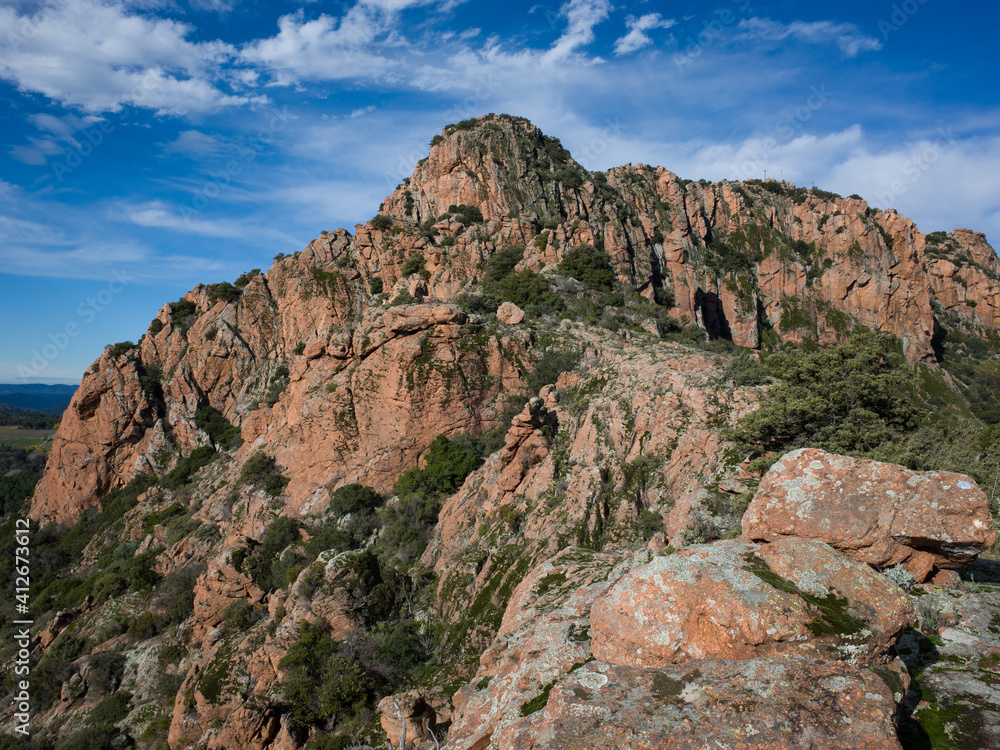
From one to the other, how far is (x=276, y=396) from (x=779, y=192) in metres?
85.9

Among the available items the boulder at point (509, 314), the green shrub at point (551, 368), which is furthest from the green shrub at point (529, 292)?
the green shrub at point (551, 368)

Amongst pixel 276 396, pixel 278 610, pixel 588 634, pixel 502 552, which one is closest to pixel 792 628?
pixel 588 634

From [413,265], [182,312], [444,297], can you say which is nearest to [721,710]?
[444,297]

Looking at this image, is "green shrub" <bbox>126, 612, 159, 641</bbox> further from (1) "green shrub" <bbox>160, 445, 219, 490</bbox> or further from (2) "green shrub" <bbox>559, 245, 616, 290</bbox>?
(2) "green shrub" <bbox>559, 245, 616, 290</bbox>

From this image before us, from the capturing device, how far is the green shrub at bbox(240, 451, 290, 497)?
28.1 m

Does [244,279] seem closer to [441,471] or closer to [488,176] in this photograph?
[488,176]

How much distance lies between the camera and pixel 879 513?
6.81 m

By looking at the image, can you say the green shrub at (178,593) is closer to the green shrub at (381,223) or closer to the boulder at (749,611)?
the boulder at (749,611)

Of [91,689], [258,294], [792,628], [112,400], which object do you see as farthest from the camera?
[258,294]

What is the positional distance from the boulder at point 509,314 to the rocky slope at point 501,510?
0.12m

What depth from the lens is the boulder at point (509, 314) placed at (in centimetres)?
3017

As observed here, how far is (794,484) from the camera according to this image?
24.4 feet

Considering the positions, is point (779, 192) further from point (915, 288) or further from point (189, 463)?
point (189, 463)

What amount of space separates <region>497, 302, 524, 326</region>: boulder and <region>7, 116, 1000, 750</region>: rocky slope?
4.6 inches
